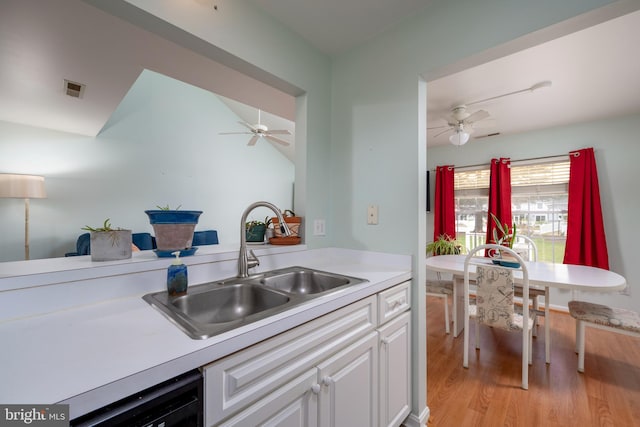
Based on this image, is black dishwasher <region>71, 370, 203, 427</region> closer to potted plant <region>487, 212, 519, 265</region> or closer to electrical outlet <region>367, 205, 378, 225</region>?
electrical outlet <region>367, 205, 378, 225</region>

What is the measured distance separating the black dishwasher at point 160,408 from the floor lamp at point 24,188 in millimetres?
3768

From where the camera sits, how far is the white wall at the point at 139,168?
129 inches

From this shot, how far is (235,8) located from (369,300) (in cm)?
156

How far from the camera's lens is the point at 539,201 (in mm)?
3553

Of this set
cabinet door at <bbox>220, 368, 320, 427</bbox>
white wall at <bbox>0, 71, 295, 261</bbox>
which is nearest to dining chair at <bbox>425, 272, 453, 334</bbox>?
cabinet door at <bbox>220, 368, 320, 427</bbox>

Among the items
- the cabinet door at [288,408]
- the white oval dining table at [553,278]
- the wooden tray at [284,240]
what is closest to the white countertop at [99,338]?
the cabinet door at [288,408]

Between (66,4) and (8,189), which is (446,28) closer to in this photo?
(66,4)

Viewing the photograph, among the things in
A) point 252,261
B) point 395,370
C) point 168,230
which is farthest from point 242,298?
point 395,370

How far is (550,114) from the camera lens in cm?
295

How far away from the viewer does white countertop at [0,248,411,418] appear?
492mm

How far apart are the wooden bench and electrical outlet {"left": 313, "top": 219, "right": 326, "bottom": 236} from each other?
7.04 feet

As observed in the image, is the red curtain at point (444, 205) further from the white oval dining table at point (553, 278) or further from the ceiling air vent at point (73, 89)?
the ceiling air vent at point (73, 89)

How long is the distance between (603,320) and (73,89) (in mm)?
4838

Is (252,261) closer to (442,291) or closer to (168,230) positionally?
(168,230)
